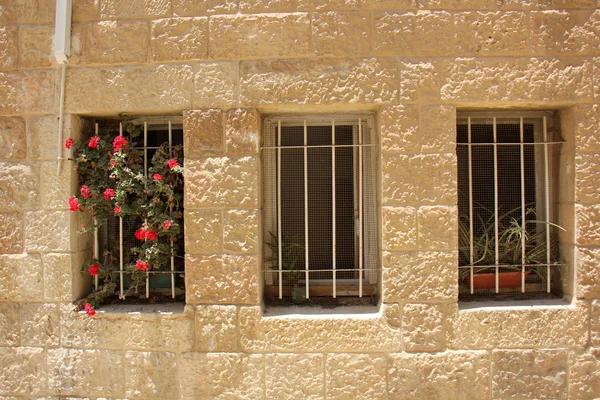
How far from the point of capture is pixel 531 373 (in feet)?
8.96

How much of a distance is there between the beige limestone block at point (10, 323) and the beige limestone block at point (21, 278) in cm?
6

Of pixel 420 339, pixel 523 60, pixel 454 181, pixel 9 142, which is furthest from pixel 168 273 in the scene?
pixel 523 60

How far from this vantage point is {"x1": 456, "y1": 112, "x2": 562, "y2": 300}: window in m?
2.96

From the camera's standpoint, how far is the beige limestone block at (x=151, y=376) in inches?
110

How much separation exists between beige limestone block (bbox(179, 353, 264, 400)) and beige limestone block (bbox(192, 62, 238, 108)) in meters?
1.68

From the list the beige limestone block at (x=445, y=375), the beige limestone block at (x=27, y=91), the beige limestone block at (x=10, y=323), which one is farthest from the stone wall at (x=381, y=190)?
the beige limestone block at (x=10, y=323)

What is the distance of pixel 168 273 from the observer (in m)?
3.05

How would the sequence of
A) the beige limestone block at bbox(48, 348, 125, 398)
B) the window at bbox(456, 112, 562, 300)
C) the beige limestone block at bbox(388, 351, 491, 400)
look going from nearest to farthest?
the beige limestone block at bbox(388, 351, 491, 400), the beige limestone block at bbox(48, 348, 125, 398), the window at bbox(456, 112, 562, 300)

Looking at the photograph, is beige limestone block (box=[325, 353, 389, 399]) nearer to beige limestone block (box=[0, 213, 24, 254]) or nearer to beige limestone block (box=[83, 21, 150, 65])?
beige limestone block (box=[0, 213, 24, 254])

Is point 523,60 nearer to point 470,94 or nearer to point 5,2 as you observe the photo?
point 470,94

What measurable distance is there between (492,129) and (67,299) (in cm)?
325

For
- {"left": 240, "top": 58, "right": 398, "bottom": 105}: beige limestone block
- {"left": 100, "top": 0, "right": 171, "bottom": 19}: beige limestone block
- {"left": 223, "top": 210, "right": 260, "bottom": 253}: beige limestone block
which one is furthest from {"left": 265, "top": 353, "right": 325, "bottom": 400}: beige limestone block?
{"left": 100, "top": 0, "right": 171, "bottom": 19}: beige limestone block

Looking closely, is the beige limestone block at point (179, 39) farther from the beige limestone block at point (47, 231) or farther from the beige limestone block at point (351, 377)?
the beige limestone block at point (351, 377)

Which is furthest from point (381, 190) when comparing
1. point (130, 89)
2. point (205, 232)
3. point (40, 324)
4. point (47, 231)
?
point (40, 324)
